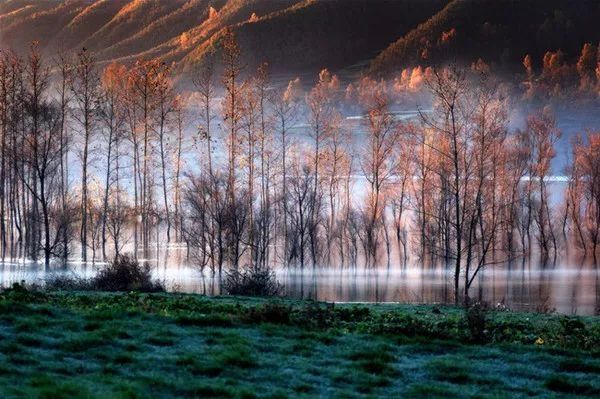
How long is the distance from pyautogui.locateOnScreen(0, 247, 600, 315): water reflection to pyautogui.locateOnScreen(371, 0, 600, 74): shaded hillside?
144 feet

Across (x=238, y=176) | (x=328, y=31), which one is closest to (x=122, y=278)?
(x=238, y=176)

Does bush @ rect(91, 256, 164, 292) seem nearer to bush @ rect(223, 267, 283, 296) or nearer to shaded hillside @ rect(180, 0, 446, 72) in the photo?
bush @ rect(223, 267, 283, 296)

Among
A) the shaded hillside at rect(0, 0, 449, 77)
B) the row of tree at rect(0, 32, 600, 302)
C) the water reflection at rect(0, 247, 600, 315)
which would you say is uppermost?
the shaded hillside at rect(0, 0, 449, 77)

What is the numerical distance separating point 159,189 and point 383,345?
5129 centimetres

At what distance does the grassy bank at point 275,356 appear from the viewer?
7.30 metres

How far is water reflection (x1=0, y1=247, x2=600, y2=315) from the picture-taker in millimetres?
23844

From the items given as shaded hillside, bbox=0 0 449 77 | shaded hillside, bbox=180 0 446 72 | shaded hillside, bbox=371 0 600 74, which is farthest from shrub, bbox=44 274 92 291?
shaded hillside, bbox=371 0 600 74

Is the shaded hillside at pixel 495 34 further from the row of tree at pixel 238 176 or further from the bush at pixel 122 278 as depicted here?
the bush at pixel 122 278

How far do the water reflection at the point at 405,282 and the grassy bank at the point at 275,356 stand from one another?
29.2 ft

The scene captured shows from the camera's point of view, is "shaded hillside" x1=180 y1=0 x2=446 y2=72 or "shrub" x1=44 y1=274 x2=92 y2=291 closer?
"shrub" x1=44 y1=274 x2=92 y2=291

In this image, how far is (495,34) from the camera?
8688cm

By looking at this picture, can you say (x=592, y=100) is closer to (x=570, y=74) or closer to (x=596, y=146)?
(x=570, y=74)

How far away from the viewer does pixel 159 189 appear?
196ft

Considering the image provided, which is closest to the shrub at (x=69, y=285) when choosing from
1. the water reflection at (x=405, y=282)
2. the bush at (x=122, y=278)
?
the bush at (x=122, y=278)
